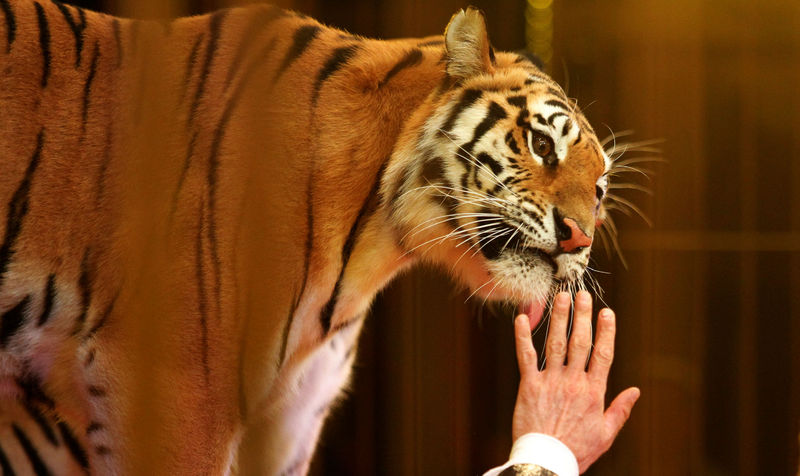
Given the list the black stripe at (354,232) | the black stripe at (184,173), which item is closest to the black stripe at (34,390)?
the black stripe at (184,173)

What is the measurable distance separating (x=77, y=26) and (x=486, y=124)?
0.71 metres

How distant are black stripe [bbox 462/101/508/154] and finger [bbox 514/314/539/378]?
0.33 meters

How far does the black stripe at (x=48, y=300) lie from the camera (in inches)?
37.9

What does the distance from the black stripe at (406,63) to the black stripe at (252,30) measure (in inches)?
8.7

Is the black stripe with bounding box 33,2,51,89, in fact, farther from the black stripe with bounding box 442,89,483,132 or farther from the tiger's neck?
the black stripe with bounding box 442,89,483,132

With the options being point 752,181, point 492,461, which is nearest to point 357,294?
point 492,461

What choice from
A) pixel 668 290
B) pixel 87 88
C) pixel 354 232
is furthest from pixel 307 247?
pixel 668 290

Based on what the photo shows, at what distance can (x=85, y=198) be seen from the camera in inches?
38.1

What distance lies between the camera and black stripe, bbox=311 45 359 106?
1.08 meters

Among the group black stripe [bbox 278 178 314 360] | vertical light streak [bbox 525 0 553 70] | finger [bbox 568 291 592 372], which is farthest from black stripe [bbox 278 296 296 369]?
vertical light streak [bbox 525 0 553 70]

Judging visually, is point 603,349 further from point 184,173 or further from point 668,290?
point 668,290

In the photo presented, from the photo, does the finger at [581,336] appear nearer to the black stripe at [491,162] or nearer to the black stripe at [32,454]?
the black stripe at [491,162]

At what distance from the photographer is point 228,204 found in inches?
38.1

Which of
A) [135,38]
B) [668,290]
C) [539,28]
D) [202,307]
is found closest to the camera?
[202,307]
